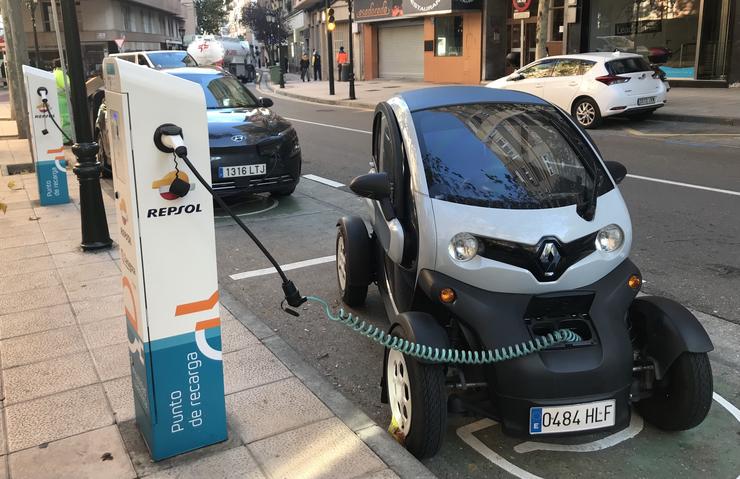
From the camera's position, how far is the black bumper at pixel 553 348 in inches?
119

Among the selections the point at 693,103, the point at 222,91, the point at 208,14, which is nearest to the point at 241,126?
the point at 222,91

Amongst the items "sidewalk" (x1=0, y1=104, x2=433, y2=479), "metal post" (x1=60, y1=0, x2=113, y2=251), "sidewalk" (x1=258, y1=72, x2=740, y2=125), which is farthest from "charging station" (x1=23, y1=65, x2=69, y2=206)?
"sidewalk" (x1=258, y1=72, x2=740, y2=125)

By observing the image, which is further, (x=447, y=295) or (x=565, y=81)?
(x=565, y=81)

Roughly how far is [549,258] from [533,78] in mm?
14013

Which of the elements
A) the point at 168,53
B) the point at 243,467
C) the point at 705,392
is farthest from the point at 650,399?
the point at 168,53

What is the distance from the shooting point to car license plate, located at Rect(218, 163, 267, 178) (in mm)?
8180

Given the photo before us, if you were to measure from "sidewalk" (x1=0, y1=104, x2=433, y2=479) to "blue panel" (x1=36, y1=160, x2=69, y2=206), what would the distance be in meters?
3.48

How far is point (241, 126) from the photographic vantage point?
8.59 metres

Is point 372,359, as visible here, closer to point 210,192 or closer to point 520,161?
point 520,161

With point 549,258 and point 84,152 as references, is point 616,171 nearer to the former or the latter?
point 549,258

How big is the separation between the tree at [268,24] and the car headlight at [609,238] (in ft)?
235

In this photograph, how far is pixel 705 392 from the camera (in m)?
3.19

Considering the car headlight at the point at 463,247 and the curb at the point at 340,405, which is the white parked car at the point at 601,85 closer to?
the curb at the point at 340,405

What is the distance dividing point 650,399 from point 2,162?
42.1ft
